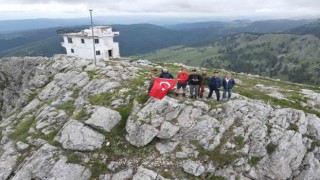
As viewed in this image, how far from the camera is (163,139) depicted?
2303 cm

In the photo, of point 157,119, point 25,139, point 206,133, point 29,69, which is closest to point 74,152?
point 25,139

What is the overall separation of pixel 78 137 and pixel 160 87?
890 cm

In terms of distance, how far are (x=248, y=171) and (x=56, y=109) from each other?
64.7ft

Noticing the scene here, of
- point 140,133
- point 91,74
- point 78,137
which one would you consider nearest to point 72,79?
point 91,74

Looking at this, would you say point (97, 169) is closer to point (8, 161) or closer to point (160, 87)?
point (8, 161)

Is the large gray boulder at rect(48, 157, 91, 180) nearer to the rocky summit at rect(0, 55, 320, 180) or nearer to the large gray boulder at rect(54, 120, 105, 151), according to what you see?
the rocky summit at rect(0, 55, 320, 180)

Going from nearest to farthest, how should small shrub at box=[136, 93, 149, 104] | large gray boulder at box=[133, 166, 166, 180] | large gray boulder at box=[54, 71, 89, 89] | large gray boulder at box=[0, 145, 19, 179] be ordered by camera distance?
1. large gray boulder at box=[133, 166, 166, 180]
2. large gray boulder at box=[0, 145, 19, 179]
3. small shrub at box=[136, 93, 149, 104]
4. large gray boulder at box=[54, 71, 89, 89]

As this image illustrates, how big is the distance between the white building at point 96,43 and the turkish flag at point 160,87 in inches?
1301

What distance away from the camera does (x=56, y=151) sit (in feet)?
73.5

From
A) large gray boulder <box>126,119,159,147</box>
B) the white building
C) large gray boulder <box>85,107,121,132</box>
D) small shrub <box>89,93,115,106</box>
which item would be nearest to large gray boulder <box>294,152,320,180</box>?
large gray boulder <box>126,119,159,147</box>

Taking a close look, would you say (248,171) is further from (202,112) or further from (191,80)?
(191,80)

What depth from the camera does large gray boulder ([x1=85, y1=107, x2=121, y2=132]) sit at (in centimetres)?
2420

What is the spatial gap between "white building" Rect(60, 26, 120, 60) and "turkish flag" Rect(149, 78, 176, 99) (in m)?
33.0

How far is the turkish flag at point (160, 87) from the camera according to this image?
1044 inches
